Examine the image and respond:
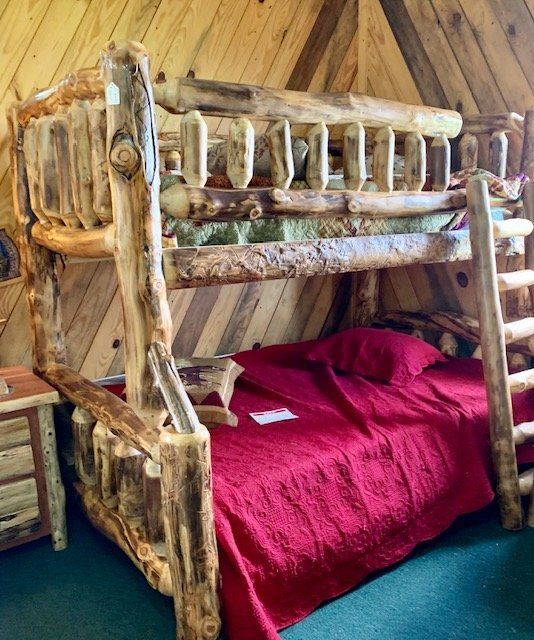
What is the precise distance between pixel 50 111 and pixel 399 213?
1.15 meters

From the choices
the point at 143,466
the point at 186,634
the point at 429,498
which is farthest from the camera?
the point at 429,498

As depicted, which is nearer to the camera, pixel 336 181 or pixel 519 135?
pixel 336 181

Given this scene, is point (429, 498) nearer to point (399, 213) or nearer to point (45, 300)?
point (399, 213)

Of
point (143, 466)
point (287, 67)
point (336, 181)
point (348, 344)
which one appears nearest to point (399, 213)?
point (336, 181)

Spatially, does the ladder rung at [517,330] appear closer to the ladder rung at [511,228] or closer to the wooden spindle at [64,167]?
the ladder rung at [511,228]

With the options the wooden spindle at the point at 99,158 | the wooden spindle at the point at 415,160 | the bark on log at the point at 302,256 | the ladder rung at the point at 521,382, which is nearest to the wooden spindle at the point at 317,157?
the bark on log at the point at 302,256

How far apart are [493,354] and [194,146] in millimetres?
1229

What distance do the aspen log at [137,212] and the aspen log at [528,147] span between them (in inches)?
64.7

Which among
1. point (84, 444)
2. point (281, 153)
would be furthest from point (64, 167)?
point (84, 444)

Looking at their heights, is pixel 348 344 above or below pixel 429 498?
above

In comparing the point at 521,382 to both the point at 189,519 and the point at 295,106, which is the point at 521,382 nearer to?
the point at 295,106

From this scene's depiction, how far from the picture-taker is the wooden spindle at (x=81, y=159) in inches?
65.6

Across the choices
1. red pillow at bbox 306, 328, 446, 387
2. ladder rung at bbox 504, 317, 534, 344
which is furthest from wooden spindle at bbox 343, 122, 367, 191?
red pillow at bbox 306, 328, 446, 387

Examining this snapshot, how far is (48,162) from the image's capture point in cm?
183
